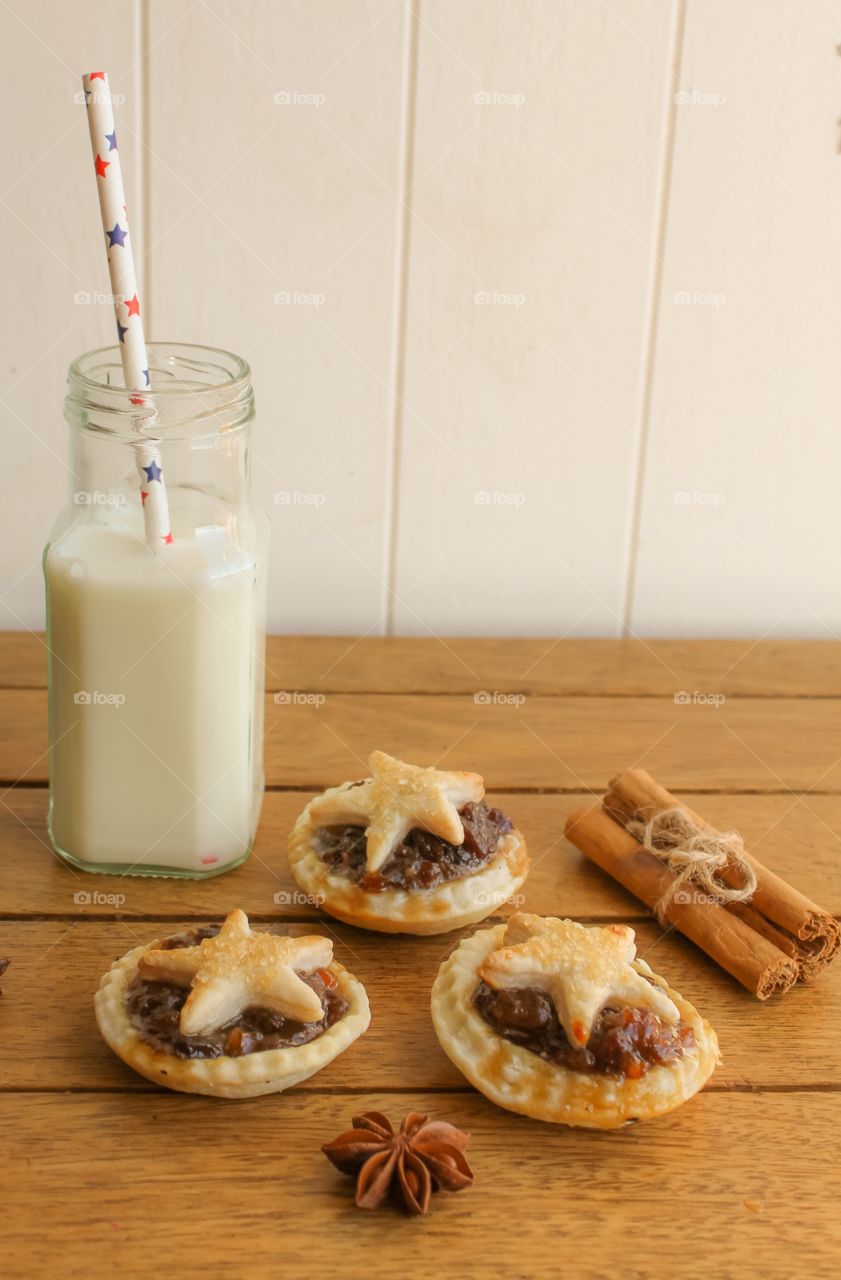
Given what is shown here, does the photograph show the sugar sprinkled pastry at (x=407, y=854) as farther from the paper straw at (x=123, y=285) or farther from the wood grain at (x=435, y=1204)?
the paper straw at (x=123, y=285)

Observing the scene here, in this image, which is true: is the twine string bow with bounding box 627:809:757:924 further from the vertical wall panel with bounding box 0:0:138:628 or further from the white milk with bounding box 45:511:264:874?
the vertical wall panel with bounding box 0:0:138:628

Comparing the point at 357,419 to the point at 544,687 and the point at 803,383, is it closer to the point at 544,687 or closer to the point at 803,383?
the point at 544,687

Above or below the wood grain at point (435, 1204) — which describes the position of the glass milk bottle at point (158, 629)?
above

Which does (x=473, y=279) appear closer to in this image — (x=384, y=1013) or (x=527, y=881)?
(x=527, y=881)

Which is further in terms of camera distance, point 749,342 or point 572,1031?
point 749,342

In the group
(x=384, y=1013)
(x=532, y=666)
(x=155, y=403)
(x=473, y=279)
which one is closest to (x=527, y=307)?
(x=473, y=279)

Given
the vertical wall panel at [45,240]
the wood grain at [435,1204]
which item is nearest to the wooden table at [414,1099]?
the wood grain at [435,1204]
